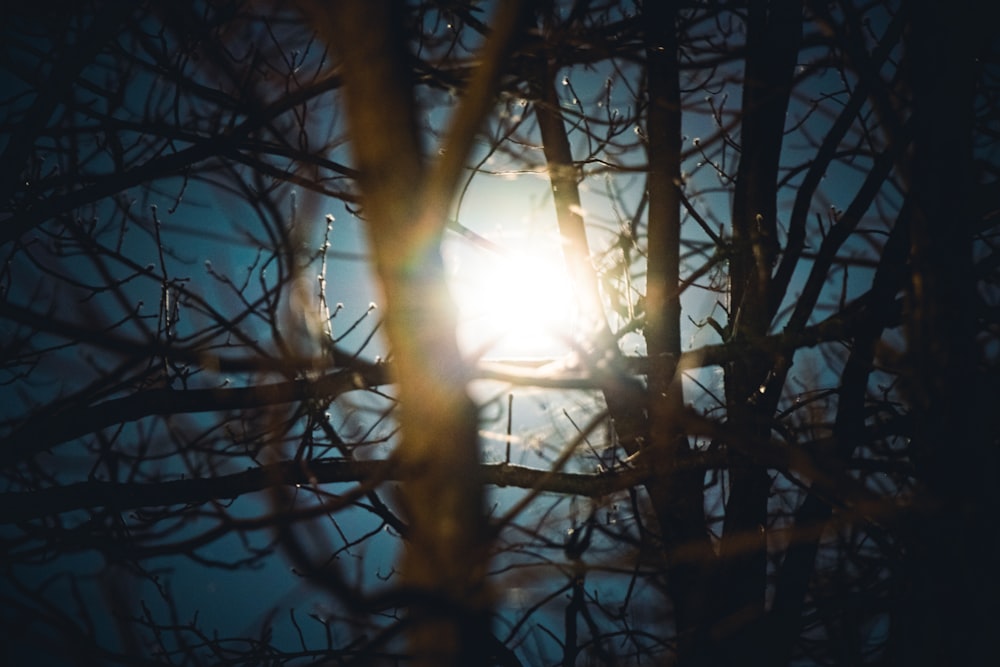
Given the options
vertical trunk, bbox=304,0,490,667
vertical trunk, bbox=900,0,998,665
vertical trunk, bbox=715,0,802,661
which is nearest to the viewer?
vertical trunk, bbox=900,0,998,665

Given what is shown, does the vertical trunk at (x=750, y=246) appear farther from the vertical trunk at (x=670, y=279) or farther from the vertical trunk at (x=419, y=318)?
the vertical trunk at (x=419, y=318)

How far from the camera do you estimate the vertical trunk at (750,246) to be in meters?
2.46

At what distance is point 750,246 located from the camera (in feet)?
8.00

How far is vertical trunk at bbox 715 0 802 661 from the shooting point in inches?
96.7

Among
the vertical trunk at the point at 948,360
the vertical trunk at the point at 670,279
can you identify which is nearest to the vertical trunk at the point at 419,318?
the vertical trunk at the point at 948,360

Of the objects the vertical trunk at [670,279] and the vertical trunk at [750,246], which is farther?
the vertical trunk at [670,279]

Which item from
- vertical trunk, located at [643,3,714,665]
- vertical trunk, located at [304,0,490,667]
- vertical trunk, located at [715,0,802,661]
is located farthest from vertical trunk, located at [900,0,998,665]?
vertical trunk, located at [643,3,714,665]

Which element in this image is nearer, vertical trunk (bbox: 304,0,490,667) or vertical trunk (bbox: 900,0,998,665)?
vertical trunk (bbox: 900,0,998,665)

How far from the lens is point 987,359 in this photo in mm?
1567

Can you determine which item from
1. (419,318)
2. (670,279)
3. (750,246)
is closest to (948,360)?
(419,318)

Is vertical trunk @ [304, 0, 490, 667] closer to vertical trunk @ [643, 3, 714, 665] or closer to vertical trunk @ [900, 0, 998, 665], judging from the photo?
vertical trunk @ [900, 0, 998, 665]

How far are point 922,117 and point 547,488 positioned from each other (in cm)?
165

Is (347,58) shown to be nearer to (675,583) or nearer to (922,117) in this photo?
(922,117)

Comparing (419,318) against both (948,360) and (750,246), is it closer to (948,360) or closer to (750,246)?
(948,360)
